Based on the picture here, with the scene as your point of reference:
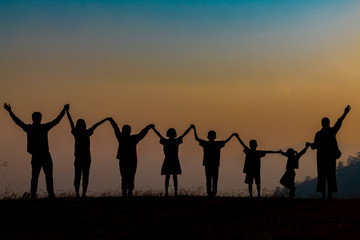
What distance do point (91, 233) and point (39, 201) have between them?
550 cm

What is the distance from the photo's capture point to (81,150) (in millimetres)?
20344

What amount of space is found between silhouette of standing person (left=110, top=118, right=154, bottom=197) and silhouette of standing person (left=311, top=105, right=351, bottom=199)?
6.52 m

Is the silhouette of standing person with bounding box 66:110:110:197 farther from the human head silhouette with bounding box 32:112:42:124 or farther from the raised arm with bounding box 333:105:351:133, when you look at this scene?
the raised arm with bounding box 333:105:351:133

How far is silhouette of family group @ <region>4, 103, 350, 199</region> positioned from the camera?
2014 cm

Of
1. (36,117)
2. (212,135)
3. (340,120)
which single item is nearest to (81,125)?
(36,117)

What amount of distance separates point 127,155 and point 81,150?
1621 millimetres

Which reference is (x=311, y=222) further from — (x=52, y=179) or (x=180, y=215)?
(x=52, y=179)

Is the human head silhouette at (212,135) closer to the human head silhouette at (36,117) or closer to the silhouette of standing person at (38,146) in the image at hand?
the silhouette of standing person at (38,146)

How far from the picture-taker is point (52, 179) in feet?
66.9

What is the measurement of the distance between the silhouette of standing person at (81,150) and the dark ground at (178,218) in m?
1.16

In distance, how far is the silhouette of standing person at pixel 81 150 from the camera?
2031cm

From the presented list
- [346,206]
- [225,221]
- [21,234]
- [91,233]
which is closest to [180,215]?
[225,221]

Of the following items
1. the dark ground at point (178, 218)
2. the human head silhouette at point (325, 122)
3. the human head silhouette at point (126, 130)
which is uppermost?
the human head silhouette at point (325, 122)

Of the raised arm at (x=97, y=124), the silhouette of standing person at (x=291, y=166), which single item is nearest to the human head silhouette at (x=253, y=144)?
the silhouette of standing person at (x=291, y=166)
